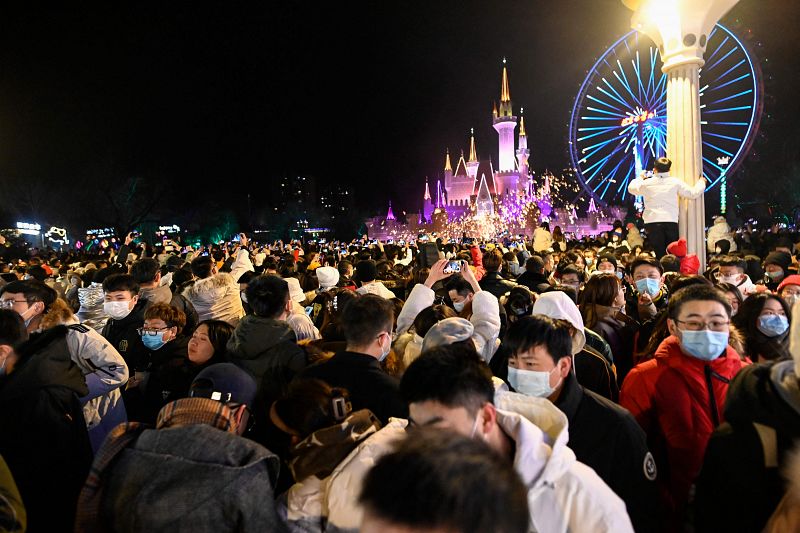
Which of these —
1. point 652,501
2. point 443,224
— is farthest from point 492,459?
point 443,224

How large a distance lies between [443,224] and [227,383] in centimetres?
9334

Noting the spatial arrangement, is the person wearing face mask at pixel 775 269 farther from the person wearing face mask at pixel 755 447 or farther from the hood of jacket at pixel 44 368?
the hood of jacket at pixel 44 368

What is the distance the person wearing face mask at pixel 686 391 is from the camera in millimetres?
2906

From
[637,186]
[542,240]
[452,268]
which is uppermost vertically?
[637,186]

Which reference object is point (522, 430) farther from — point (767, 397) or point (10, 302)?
point (10, 302)

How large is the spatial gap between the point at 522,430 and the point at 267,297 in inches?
110

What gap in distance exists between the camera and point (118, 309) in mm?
5262

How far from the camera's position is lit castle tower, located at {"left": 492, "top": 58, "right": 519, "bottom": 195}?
9750 centimetres

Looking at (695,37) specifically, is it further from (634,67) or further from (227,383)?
(634,67)

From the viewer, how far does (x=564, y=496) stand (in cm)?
175

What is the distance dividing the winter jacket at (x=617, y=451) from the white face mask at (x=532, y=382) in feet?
0.39

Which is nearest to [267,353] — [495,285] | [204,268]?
[495,285]

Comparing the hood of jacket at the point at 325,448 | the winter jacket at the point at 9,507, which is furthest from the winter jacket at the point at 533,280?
the winter jacket at the point at 9,507

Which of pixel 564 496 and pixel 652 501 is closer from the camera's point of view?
pixel 564 496
